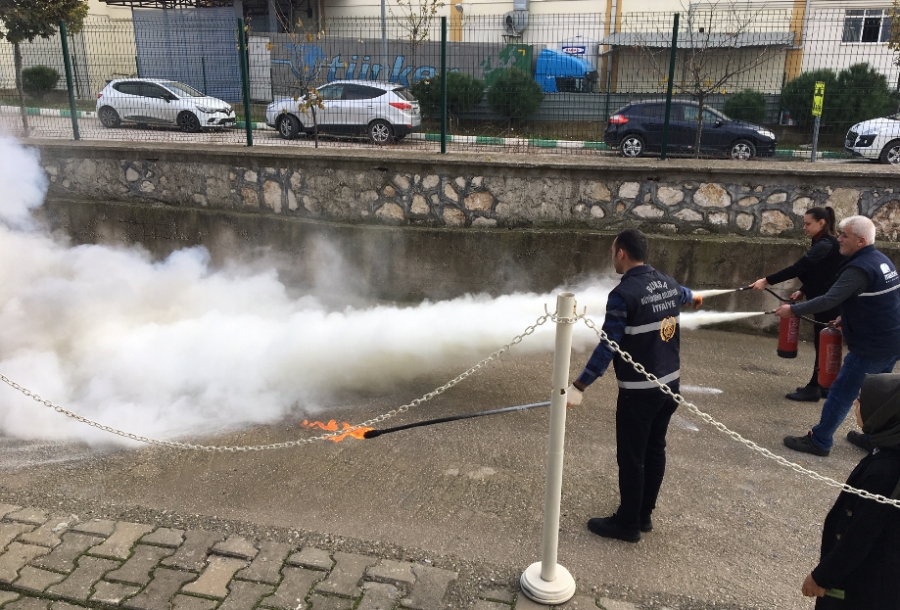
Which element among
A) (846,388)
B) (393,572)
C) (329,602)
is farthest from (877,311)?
(329,602)

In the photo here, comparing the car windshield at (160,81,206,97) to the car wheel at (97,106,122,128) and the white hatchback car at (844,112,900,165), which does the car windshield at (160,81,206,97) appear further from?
the white hatchback car at (844,112,900,165)

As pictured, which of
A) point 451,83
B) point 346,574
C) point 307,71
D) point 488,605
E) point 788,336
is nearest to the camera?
point 488,605

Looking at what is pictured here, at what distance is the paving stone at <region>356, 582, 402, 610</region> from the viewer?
136 inches

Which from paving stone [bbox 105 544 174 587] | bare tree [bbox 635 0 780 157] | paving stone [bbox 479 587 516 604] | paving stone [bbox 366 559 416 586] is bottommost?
paving stone [bbox 105 544 174 587]

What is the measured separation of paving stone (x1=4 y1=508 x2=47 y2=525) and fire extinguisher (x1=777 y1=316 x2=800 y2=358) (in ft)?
19.6

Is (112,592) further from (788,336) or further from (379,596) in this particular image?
(788,336)

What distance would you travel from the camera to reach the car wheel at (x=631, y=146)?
8.11 metres

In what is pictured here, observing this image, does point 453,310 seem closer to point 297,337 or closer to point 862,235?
point 297,337

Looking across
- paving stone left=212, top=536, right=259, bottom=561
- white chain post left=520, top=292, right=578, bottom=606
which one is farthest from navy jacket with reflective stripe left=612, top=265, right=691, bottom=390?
paving stone left=212, top=536, right=259, bottom=561

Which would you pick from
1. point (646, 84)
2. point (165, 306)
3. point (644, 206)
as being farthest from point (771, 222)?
point (165, 306)

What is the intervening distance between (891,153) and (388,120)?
6115 mm

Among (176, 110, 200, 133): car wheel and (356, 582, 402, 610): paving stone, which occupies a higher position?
(176, 110, 200, 133): car wheel

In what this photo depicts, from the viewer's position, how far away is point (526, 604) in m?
3.46

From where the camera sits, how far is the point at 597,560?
3.83m
